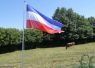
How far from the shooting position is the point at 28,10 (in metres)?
11.8

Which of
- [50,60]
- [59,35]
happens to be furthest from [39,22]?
[59,35]

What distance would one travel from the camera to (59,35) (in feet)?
240

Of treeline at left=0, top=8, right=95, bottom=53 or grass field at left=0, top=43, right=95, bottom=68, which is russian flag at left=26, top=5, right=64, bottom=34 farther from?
treeline at left=0, top=8, right=95, bottom=53

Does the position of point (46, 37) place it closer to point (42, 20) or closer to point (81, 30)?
point (81, 30)

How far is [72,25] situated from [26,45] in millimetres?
15554

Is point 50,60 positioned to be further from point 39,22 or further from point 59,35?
point 59,35

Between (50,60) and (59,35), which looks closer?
(50,60)

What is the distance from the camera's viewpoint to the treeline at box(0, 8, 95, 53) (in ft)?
209

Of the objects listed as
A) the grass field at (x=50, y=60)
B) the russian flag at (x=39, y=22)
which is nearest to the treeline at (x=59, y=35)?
the grass field at (x=50, y=60)

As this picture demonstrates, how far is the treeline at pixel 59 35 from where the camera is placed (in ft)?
209

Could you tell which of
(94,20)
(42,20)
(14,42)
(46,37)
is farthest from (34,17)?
(94,20)

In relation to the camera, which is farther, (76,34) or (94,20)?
(94,20)

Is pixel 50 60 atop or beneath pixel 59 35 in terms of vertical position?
beneath

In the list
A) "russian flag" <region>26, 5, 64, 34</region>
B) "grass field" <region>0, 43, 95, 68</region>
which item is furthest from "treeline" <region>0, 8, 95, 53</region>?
"russian flag" <region>26, 5, 64, 34</region>
